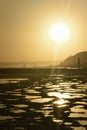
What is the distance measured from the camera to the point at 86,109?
23969mm

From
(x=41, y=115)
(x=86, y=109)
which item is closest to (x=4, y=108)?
(x=41, y=115)

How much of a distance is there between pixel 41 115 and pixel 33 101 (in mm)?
7255

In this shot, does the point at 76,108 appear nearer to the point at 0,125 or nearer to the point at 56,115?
the point at 56,115

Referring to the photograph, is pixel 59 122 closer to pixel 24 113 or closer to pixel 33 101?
pixel 24 113

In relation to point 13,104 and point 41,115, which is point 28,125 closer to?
point 41,115

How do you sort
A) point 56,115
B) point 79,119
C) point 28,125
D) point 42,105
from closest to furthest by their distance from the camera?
point 28,125
point 79,119
point 56,115
point 42,105

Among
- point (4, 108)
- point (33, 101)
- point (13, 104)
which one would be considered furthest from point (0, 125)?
point (33, 101)

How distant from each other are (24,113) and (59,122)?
3680mm

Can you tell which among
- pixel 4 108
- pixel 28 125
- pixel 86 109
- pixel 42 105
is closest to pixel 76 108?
pixel 86 109

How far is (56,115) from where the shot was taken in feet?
70.5

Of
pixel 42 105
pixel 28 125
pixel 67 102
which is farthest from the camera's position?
pixel 67 102

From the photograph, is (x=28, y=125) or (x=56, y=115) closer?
(x=28, y=125)

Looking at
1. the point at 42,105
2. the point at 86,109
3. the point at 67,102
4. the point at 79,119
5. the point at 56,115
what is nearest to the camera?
the point at 79,119

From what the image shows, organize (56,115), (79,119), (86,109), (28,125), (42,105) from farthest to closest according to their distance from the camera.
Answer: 1. (42,105)
2. (86,109)
3. (56,115)
4. (79,119)
5. (28,125)
